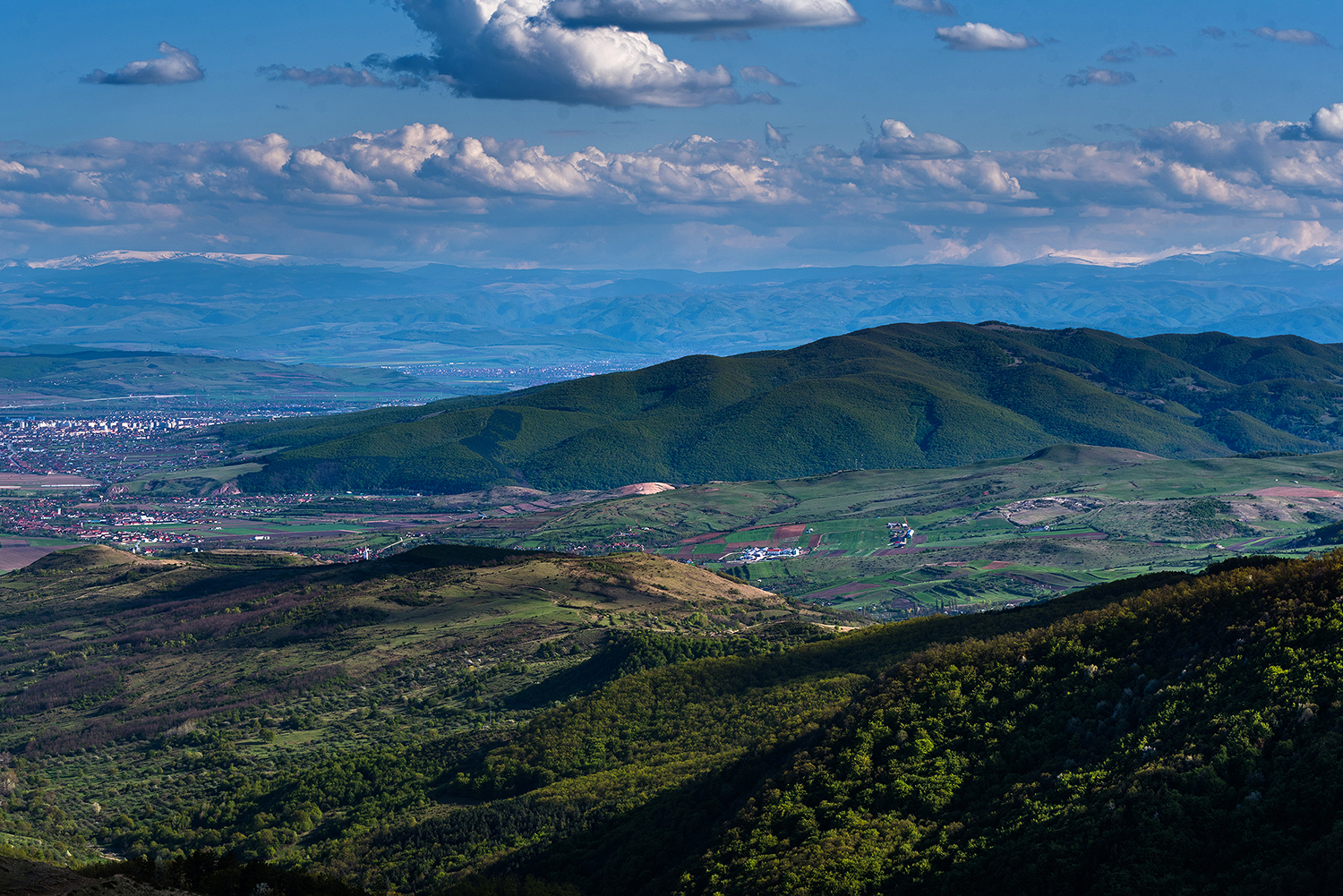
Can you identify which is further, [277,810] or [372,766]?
[372,766]

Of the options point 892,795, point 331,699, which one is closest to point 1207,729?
point 892,795

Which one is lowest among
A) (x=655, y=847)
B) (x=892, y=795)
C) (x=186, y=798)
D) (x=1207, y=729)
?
(x=186, y=798)

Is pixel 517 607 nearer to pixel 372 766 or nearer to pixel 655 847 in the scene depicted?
pixel 372 766

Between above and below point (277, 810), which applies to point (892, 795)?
above

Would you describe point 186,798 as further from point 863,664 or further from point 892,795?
point 892,795

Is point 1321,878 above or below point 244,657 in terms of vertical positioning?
above

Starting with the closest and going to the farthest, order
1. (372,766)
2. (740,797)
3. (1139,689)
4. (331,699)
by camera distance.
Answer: (1139,689) → (740,797) → (372,766) → (331,699)

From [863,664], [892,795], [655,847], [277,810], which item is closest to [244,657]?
[277,810]

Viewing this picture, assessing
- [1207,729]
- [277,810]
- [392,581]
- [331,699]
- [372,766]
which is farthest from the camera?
[392,581]

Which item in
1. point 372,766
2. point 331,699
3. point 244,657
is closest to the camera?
point 372,766
